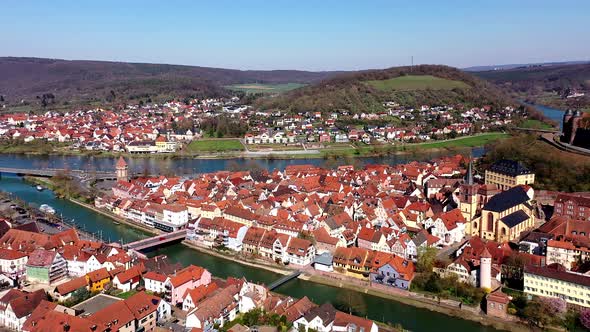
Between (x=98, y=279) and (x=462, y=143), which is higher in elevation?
(x=98, y=279)

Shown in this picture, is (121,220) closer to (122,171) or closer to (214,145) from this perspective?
(122,171)

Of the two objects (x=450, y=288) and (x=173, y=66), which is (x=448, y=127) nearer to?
(x=450, y=288)

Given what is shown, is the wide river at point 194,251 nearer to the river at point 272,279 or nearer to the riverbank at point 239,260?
the river at point 272,279

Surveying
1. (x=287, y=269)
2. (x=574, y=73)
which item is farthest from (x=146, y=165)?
(x=574, y=73)

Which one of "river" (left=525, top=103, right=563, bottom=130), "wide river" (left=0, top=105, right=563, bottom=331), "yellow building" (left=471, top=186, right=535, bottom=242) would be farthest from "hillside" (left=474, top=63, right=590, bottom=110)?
"yellow building" (left=471, top=186, right=535, bottom=242)

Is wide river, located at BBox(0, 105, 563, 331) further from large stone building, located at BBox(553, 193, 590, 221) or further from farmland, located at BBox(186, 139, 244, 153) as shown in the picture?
large stone building, located at BBox(553, 193, 590, 221)

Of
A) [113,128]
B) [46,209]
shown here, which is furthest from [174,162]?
[113,128]
